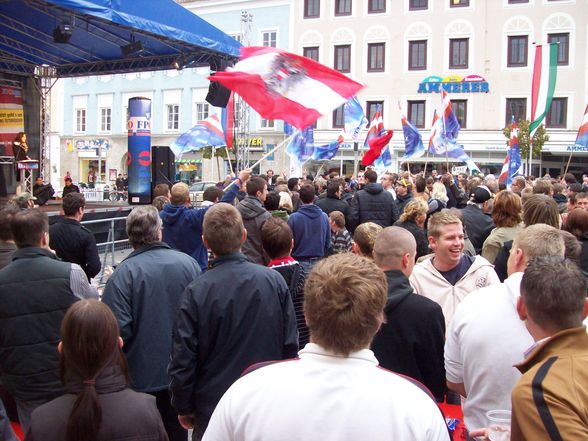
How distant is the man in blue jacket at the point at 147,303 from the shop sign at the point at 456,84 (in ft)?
104

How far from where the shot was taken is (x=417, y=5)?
34.8 metres

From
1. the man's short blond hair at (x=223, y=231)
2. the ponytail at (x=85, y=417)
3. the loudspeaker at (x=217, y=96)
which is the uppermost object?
the loudspeaker at (x=217, y=96)

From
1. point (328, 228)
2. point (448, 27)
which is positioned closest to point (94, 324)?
point (328, 228)

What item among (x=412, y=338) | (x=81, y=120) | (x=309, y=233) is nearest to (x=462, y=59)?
(x=81, y=120)

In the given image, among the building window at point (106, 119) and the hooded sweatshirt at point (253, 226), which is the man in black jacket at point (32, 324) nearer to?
the hooded sweatshirt at point (253, 226)

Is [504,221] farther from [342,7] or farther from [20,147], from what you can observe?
[342,7]

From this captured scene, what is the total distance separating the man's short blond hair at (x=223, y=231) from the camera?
3.46m

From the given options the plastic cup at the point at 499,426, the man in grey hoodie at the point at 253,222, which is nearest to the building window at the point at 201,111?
the man in grey hoodie at the point at 253,222

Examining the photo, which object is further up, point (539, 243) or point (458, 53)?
point (458, 53)

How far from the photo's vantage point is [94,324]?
2.31 meters

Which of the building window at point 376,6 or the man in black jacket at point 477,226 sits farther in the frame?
the building window at point 376,6

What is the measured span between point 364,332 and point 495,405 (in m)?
1.23

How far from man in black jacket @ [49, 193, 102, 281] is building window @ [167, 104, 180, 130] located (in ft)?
116

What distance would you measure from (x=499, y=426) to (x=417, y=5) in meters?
35.7
